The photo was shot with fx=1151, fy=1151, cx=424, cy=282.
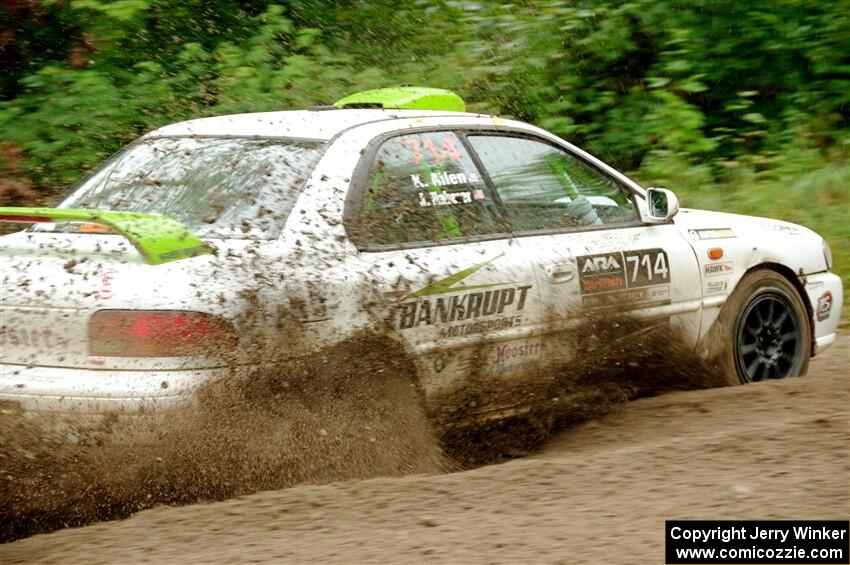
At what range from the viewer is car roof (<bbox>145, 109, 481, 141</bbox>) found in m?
5.21

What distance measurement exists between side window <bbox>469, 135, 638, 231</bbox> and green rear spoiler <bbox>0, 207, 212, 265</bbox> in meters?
1.68

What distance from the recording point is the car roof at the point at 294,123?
5207 mm

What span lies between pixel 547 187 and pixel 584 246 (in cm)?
37

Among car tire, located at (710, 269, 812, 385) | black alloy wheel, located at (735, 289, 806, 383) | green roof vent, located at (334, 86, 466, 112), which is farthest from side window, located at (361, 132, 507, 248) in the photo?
black alloy wheel, located at (735, 289, 806, 383)

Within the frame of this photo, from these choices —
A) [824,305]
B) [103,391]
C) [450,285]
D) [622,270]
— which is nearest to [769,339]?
[824,305]

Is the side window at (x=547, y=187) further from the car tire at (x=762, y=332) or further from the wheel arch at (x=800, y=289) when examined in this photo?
the wheel arch at (x=800, y=289)

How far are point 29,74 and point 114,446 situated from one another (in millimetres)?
7803

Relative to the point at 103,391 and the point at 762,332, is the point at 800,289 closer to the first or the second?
the point at 762,332

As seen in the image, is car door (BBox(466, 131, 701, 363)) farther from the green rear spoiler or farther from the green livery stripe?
the green rear spoiler

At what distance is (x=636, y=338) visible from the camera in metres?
5.85

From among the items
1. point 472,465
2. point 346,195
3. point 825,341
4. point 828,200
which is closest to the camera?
point 346,195

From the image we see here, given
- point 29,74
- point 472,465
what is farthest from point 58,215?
point 29,74

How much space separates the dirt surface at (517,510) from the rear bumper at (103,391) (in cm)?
40

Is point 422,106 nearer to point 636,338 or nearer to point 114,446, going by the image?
point 636,338
